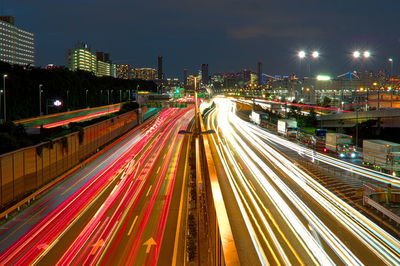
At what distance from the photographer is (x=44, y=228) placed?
15.6 meters

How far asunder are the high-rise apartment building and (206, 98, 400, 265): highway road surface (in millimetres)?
148814

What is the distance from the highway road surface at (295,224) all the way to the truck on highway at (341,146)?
338 inches

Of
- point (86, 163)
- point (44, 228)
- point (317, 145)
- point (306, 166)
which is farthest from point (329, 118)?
point (44, 228)

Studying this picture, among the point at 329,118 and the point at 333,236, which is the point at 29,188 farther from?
the point at 329,118

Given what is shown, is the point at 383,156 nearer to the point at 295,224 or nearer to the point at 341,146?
the point at 341,146

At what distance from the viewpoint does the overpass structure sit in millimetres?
50781

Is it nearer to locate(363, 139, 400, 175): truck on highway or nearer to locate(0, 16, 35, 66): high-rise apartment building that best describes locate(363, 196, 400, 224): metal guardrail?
locate(363, 139, 400, 175): truck on highway

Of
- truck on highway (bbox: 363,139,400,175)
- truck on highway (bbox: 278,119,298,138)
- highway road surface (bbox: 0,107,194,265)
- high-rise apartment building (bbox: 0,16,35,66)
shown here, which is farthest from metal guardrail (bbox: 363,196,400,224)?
high-rise apartment building (bbox: 0,16,35,66)

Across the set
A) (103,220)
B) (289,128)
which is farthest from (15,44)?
(103,220)

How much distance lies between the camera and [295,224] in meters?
14.8

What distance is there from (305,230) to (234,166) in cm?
1427

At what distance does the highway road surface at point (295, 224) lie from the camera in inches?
464

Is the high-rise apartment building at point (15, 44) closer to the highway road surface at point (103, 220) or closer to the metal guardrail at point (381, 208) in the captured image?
the highway road surface at point (103, 220)

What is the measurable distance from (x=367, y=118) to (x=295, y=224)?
153 ft
